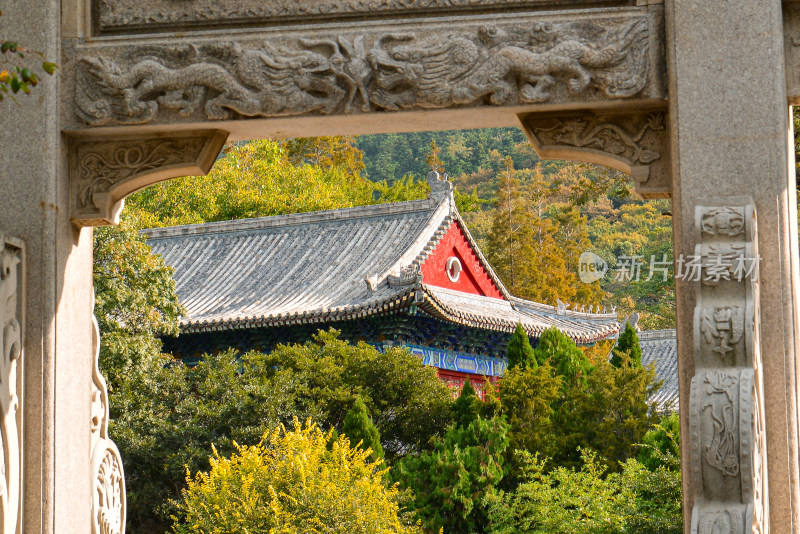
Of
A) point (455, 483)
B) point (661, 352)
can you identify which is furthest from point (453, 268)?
point (661, 352)

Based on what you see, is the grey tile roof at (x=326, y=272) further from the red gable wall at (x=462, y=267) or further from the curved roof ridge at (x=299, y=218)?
the red gable wall at (x=462, y=267)

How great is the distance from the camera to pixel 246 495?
28.7 feet

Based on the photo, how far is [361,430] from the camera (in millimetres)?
10938

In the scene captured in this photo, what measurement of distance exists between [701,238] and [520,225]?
20601 mm

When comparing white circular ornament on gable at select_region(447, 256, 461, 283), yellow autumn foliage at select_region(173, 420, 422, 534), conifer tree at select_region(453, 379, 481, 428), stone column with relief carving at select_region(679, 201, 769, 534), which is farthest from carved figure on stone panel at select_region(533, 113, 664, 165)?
white circular ornament on gable at select_region(447, 256, 461, 283)

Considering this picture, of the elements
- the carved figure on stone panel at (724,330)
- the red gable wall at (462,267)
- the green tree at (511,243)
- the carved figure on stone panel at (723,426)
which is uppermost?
the green tree at (511,243)

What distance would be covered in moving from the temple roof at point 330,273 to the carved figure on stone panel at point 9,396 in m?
9.74

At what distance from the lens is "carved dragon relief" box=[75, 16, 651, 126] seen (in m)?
4.09

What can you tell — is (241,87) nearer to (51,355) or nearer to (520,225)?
(51,355)

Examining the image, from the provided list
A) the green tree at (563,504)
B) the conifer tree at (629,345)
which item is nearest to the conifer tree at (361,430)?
the green tree at (563,504)

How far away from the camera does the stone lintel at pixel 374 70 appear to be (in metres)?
4.09

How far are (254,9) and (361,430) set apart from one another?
23.2 feet

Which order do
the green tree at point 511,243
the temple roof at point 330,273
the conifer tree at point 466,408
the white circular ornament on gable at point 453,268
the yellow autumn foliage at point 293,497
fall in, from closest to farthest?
the yellow autumn foliage at point 293,497 → the conifer tree at point 466,408 → the temple roof at point 330,273 → the white circular ornament on gable at point 453,268 → the green tree at point 511,243

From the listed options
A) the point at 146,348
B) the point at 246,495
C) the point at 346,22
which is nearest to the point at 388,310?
the point at 146,348
